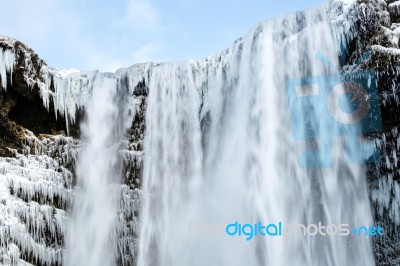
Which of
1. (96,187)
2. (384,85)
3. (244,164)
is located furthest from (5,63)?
(384,85)

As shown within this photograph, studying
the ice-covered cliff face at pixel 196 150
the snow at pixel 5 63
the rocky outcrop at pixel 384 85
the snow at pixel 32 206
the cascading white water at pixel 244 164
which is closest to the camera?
the rocky outcrop at pixel 384 85

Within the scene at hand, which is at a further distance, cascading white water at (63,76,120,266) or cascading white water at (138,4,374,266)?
cascading white water at (63,76,120,266)

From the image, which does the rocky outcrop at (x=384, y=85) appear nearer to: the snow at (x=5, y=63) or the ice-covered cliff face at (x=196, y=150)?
the ice-covered cliff face at (x=196, y=150)

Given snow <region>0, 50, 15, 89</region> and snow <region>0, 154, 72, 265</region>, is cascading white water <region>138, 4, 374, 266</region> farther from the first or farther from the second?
snow <region>0, 50, 15, 89</region>

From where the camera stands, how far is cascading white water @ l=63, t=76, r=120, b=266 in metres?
11.9

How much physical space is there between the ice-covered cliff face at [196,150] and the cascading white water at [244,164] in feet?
0.09

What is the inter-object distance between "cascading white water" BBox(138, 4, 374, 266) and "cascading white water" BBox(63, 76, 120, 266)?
2.90ft

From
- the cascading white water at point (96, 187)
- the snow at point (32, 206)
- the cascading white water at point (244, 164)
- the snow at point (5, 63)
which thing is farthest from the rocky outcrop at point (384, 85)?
the snow at point (5, 63)

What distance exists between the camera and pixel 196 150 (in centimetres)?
1221

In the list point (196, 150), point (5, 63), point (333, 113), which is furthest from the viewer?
point (196, 150)

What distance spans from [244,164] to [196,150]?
4.63 feet

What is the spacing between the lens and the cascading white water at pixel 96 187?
467 inches

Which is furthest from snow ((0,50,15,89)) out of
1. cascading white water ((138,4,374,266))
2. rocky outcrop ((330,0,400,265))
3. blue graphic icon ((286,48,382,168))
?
rocky outcrop ((330,0,400,265))

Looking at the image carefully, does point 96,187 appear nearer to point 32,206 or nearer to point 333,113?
point 32,206
